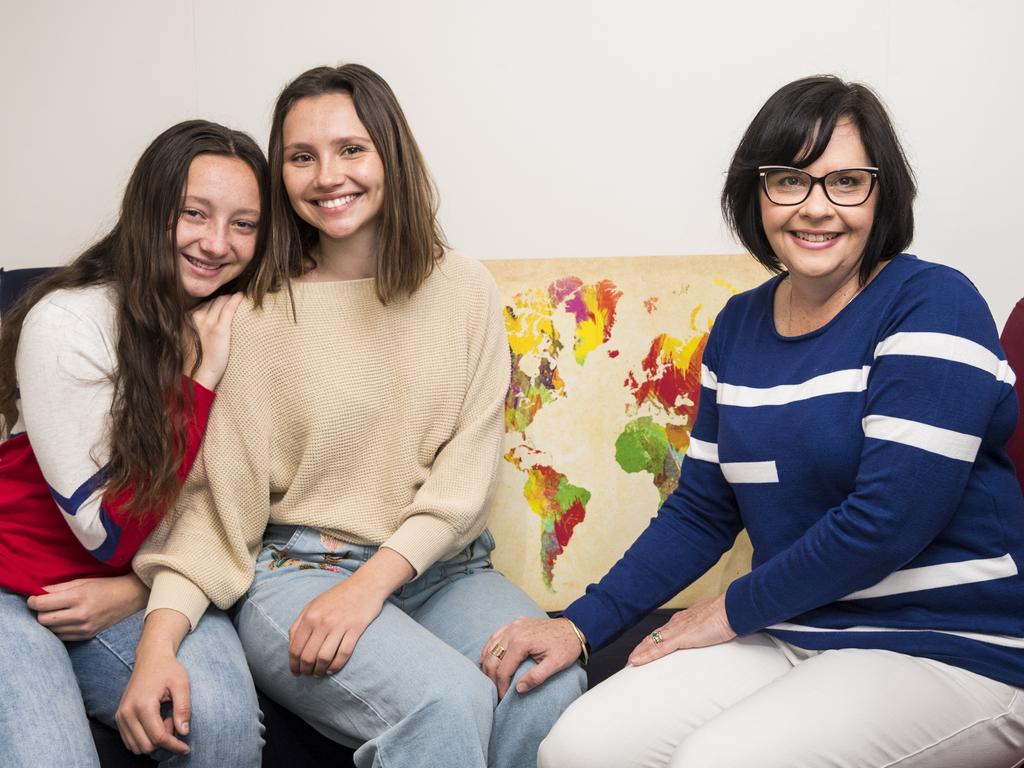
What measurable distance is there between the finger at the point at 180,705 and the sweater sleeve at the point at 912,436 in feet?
2.66

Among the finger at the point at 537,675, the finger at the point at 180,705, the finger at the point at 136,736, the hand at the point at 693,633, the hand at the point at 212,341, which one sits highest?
the hand at the point at 212,341

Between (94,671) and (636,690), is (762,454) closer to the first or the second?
(636,690)

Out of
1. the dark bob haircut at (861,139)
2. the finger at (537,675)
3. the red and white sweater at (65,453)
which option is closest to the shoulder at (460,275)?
the red and white sweater at (65,453)

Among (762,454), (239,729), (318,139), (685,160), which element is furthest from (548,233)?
(239,729)

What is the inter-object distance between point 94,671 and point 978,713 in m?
1.21

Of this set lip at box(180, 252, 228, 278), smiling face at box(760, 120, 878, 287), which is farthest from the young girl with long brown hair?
smiling face at box(760, 120, 878, 287)

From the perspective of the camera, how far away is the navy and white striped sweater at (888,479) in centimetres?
120

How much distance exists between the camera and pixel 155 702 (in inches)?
52.6

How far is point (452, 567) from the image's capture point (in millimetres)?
1701

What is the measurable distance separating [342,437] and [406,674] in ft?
1.34

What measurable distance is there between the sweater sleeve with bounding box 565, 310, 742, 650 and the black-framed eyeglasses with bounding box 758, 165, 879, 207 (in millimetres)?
268

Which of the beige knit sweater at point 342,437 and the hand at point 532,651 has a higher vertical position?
the beige knit sweater at point 342,437

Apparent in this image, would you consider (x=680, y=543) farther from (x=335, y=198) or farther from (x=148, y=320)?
(x=148, y=320)

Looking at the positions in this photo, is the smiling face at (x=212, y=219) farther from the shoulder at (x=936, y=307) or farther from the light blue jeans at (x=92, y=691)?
the shoulder at (x=936, y=307)
